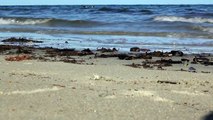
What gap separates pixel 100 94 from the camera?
5.48 m

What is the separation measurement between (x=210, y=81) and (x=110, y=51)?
487cm

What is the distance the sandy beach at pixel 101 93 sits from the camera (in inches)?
183

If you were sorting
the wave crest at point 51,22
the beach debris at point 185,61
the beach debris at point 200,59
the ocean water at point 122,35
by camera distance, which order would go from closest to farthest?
the beach debris at point 185,61
the beach debris at point 200,59
the ocean water at point 122,35
the wave crest at point 51,22

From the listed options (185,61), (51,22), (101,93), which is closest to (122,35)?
(185,61)

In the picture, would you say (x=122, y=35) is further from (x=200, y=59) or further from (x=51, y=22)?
(x=51, y=22)

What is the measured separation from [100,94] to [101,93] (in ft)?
0.19

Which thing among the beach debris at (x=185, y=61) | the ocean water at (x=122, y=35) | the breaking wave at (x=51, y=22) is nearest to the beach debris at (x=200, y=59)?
the beach debris at (x=185, y=61)

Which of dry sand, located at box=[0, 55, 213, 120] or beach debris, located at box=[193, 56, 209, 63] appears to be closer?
dry sand, located at box=[0, 55, 213, 120]

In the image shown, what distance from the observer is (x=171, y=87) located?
6.25 metres

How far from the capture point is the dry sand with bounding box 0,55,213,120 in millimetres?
4629

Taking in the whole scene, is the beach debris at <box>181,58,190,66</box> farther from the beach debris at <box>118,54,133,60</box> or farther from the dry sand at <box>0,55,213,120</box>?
the dry sand at <box>0,55,213,120</box>

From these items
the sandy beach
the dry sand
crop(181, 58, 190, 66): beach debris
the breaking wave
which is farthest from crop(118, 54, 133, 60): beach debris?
the breaking wave

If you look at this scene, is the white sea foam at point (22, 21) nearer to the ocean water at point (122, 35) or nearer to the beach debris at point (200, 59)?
the ocean water at point (122, 35)

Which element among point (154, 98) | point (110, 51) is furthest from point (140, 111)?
point (110, 51)
